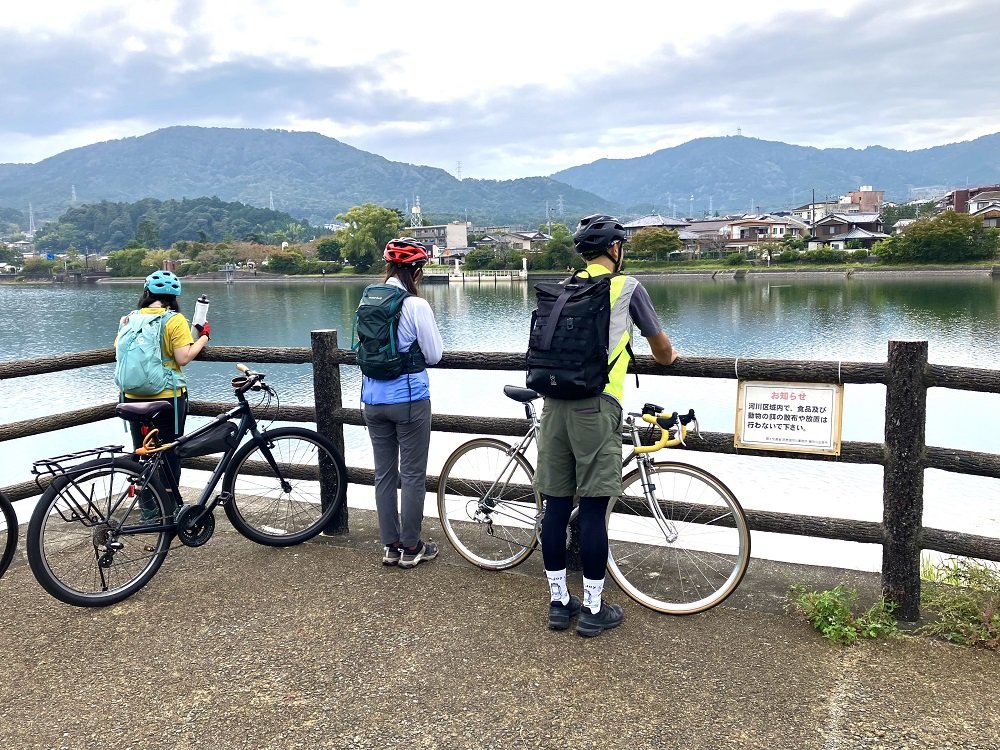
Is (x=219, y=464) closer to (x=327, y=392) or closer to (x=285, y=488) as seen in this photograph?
(x=285, y=488)

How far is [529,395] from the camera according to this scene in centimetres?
384

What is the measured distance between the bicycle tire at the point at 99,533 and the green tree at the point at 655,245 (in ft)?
323

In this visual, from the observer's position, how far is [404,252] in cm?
397

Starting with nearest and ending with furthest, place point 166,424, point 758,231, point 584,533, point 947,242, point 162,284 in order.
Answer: point 584,533 → point 162,284 → point 166,424 → point 947,242 → point 758,231

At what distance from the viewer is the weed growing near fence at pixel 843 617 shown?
3350 millimetres

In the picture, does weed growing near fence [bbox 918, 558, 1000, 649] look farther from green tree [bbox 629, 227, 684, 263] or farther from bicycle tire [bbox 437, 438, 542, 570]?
green tree [bbox 629, 227, 684, 263]

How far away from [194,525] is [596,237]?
9.27 ft

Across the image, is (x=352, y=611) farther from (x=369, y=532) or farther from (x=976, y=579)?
(x=976, y=579)

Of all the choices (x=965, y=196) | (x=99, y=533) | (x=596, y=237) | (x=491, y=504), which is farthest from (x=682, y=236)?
(x=99, y=533)

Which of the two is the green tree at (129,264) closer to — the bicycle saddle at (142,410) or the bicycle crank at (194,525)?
the bicycle saddle at (142,410)

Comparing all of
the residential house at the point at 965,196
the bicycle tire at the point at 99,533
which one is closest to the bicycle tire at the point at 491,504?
the bicycle tire at the point at 99,533

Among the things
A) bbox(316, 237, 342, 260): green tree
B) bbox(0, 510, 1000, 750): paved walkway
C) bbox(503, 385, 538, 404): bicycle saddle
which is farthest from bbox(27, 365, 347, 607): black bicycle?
bbox(316, 237, 342, 260): green tree

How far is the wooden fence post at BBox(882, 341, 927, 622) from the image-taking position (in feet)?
11.0

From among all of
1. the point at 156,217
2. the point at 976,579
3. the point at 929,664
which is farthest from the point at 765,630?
the point at 156,217
